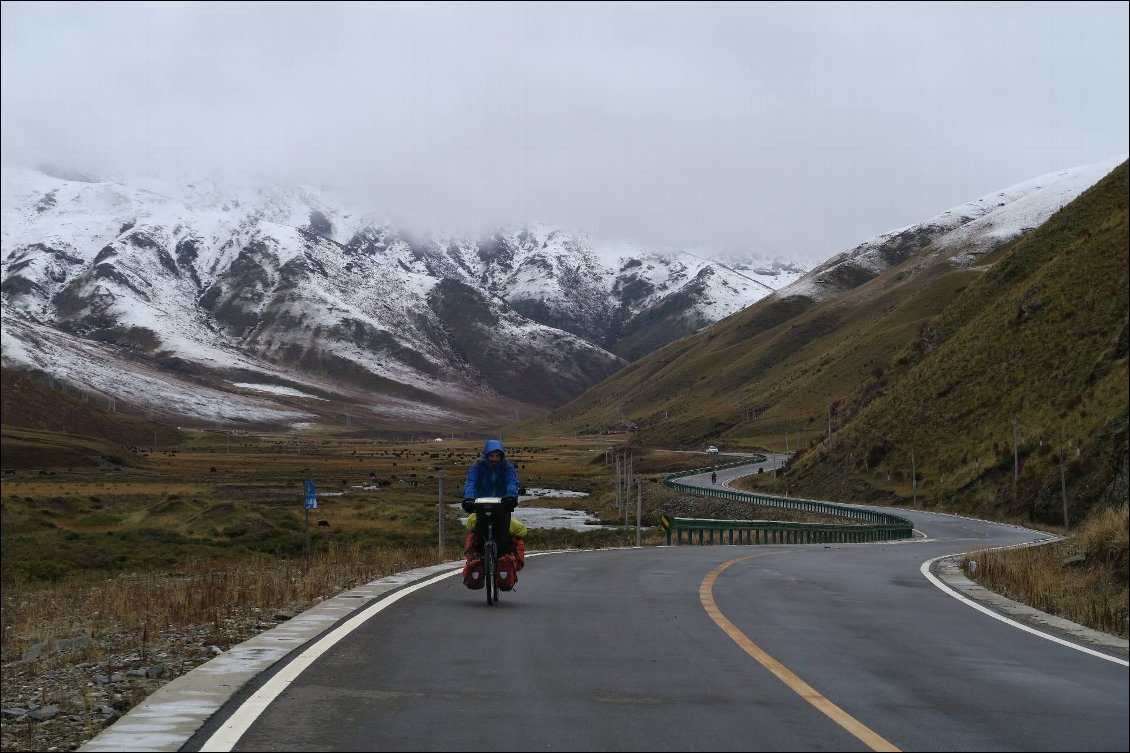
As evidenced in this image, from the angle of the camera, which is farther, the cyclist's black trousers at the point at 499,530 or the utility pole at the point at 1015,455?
the utility pole at the point at 1015,455

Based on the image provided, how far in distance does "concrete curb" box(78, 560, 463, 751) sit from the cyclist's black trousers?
1.74m

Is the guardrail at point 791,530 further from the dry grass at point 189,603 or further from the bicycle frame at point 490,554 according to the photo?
the bicycle frame at point 490,554

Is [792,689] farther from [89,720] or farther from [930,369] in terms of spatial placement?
[930,369]

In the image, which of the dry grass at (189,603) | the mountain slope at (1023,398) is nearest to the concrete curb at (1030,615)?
the dry grass at (189,603)

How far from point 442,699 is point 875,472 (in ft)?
265

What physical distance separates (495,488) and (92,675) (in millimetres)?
4970

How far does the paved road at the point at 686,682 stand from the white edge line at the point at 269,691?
39mm

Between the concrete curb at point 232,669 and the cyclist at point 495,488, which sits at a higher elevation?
the cyclist at point 495,488

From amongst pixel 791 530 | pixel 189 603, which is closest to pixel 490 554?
pixel 189 603

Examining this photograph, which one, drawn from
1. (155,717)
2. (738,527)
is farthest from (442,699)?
(738,527)

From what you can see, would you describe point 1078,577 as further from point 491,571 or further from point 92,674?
point 92,674

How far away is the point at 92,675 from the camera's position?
1114 cm

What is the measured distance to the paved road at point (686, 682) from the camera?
6684 mm

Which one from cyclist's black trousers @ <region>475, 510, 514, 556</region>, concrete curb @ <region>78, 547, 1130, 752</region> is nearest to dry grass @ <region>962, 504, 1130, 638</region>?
concrete curb @ <region>78, 547, 1130, 752</region>
